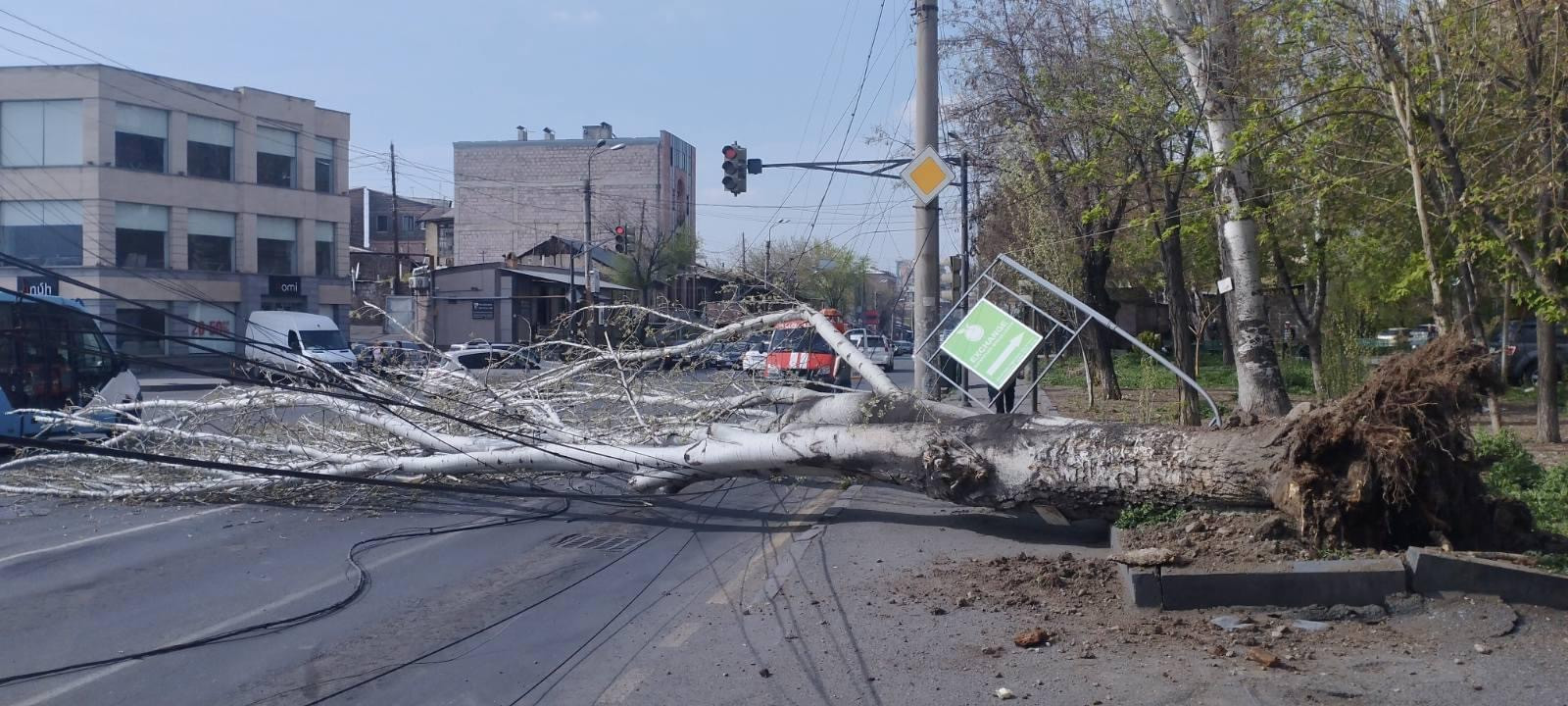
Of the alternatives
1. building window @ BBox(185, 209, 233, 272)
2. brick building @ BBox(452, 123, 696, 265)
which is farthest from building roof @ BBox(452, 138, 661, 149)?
building window @ BBox(185, 209, 233, 272)

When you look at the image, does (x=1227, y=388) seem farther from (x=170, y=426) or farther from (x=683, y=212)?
(x=683, y=212)

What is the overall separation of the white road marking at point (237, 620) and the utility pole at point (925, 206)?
20.9 ft

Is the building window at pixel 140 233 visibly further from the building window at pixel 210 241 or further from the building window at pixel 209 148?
the building window at pixel 209 148

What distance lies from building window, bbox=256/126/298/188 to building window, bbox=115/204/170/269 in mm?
3748

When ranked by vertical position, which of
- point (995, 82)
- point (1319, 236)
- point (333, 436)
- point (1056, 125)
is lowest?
point (333, 436)

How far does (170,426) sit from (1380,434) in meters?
10.6

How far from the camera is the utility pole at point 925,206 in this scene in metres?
13.7

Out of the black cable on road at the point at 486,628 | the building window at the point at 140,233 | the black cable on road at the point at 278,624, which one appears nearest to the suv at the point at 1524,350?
the black cable on road at the point at 486,628

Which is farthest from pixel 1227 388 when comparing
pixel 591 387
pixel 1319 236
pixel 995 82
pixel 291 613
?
pixel 291 613

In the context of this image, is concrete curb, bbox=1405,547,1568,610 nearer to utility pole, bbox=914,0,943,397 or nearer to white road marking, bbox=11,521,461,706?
white road marking, bbox=11,521,461,706

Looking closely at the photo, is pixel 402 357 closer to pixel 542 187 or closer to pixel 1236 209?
pixel 1236 209

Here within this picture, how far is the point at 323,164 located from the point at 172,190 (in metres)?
6.29

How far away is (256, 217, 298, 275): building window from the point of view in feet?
128

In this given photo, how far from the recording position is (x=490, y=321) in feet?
157
